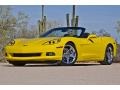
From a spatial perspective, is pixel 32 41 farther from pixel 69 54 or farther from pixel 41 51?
pixel 69 54

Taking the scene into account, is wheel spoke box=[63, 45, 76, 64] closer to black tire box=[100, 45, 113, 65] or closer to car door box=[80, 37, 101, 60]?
car door box=[80, 37, 101, 60]

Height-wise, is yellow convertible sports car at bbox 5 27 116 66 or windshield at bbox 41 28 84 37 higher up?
windshield at bbox 41 28 84 37

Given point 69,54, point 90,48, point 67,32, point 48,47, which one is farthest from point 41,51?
point 90,48

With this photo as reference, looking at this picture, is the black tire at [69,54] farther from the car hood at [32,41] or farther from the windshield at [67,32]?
the windshield at [67,32]

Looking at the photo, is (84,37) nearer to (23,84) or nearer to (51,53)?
(51,53)

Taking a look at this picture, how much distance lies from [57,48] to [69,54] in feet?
1.45

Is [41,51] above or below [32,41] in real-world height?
below

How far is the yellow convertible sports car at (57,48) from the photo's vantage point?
12.1m

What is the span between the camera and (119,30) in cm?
2073

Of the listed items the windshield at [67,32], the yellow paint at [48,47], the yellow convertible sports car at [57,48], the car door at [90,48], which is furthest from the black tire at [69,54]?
the windshield at [67,32]

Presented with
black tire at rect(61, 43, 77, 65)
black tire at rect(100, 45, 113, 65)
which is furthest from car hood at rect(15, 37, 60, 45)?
black tire at rect(100, 45, 113, 65)

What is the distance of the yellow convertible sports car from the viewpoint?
39.9 ft

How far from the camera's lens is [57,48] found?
1215 centimetres
